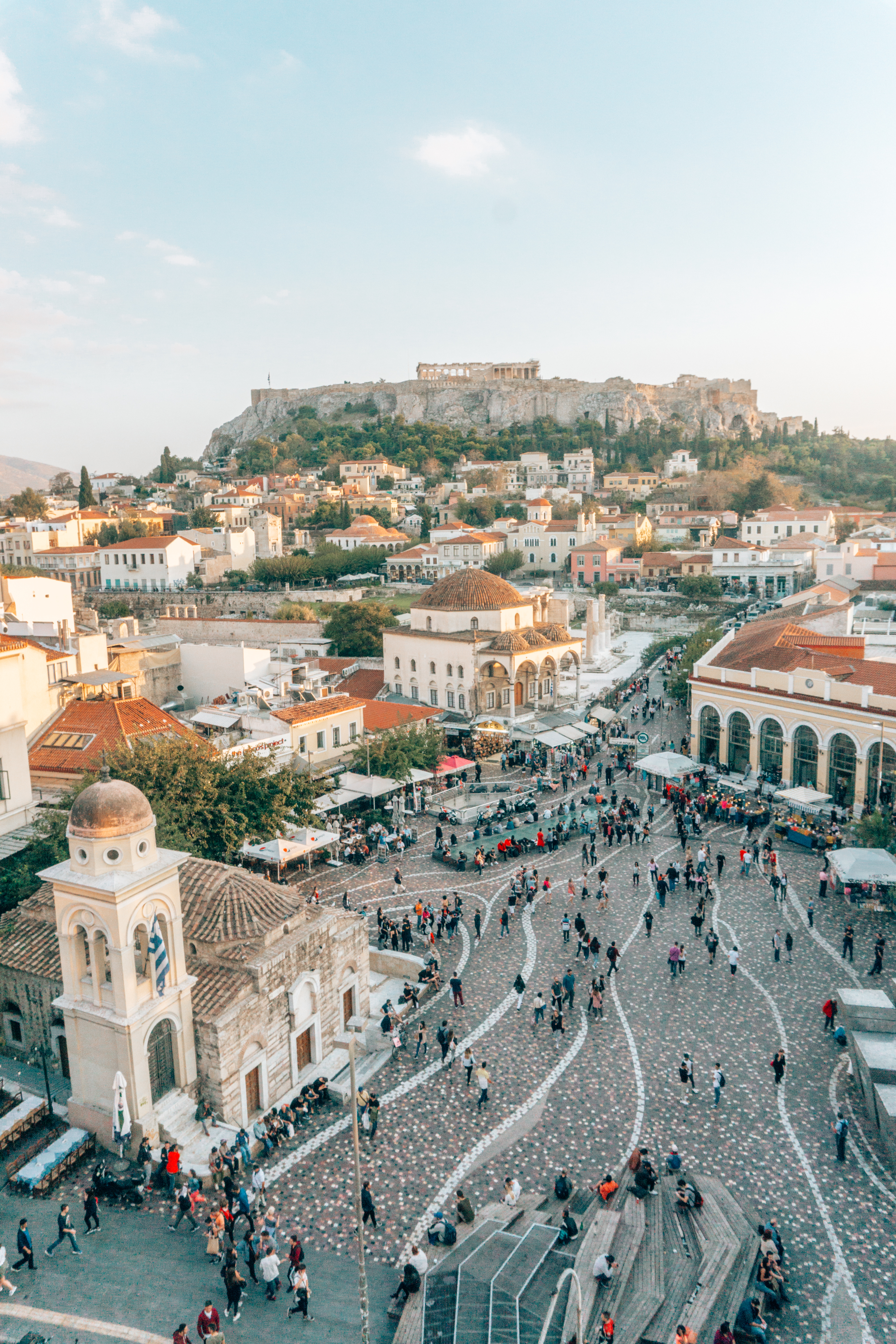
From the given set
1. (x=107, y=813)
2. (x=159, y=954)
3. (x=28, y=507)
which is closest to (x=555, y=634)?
(x=159, y=954)

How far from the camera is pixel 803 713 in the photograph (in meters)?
27.8

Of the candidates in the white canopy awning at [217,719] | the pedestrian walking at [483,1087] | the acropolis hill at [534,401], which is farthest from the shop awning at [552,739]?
the acropolis hill at [534,401]

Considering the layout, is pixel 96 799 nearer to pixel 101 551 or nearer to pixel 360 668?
pixel 360 668

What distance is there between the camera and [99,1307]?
33.7 feet

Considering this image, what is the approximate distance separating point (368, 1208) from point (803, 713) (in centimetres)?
2085

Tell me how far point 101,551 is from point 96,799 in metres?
68.9

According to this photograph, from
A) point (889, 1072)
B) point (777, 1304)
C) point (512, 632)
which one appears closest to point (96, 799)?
point (777, 1304)

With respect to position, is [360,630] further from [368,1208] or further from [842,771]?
[368,1208]

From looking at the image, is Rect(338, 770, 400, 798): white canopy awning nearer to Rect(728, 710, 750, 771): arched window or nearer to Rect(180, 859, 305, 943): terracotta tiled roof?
Rect(180, 859, 305, 943): terracotta tiled roof

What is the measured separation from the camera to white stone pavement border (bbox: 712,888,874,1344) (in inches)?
384

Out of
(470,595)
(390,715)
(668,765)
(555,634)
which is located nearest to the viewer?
(668,765)

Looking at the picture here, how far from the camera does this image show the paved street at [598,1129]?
34.2 ft

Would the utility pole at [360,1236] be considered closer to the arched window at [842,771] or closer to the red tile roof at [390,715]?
the arched window at [842,771]

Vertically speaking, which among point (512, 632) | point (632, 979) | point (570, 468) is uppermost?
point (570, 468)
